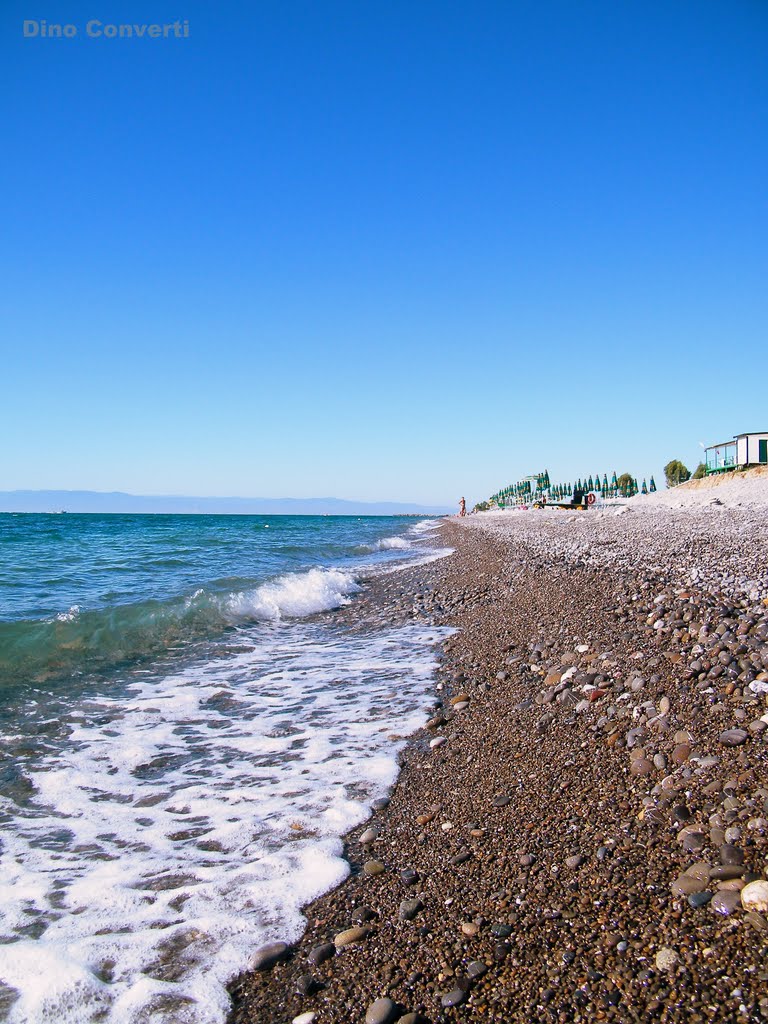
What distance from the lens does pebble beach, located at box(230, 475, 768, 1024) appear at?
7.25 ft

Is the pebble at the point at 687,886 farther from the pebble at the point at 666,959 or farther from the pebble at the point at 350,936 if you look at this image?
the pebble at the point at 350,936

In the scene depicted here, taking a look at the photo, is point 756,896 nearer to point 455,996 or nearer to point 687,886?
point 687,886

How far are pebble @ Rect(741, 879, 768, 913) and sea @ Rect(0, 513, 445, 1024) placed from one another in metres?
2.00

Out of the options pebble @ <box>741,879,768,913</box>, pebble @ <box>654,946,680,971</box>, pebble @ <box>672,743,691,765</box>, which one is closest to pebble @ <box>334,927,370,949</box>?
pebble @ <box>654,946,680,971</box>

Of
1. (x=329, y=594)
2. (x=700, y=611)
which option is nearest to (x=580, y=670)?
(x=700, y=611)

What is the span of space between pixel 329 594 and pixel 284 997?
1181 cm

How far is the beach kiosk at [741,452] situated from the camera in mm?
40219

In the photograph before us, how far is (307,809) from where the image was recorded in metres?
4.13

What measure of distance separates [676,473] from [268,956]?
73.7 metres

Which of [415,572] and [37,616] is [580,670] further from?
[415,572]

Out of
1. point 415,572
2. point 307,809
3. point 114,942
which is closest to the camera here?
point 114,942

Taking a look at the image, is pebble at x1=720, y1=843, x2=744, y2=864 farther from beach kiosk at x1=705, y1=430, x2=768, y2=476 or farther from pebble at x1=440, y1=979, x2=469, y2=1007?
beach kiosk at x1=705, y1=430, x2=768, y2=476

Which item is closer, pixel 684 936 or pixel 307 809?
pixel 684 936

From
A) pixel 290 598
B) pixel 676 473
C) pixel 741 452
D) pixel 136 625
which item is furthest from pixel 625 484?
pixel 136 625
